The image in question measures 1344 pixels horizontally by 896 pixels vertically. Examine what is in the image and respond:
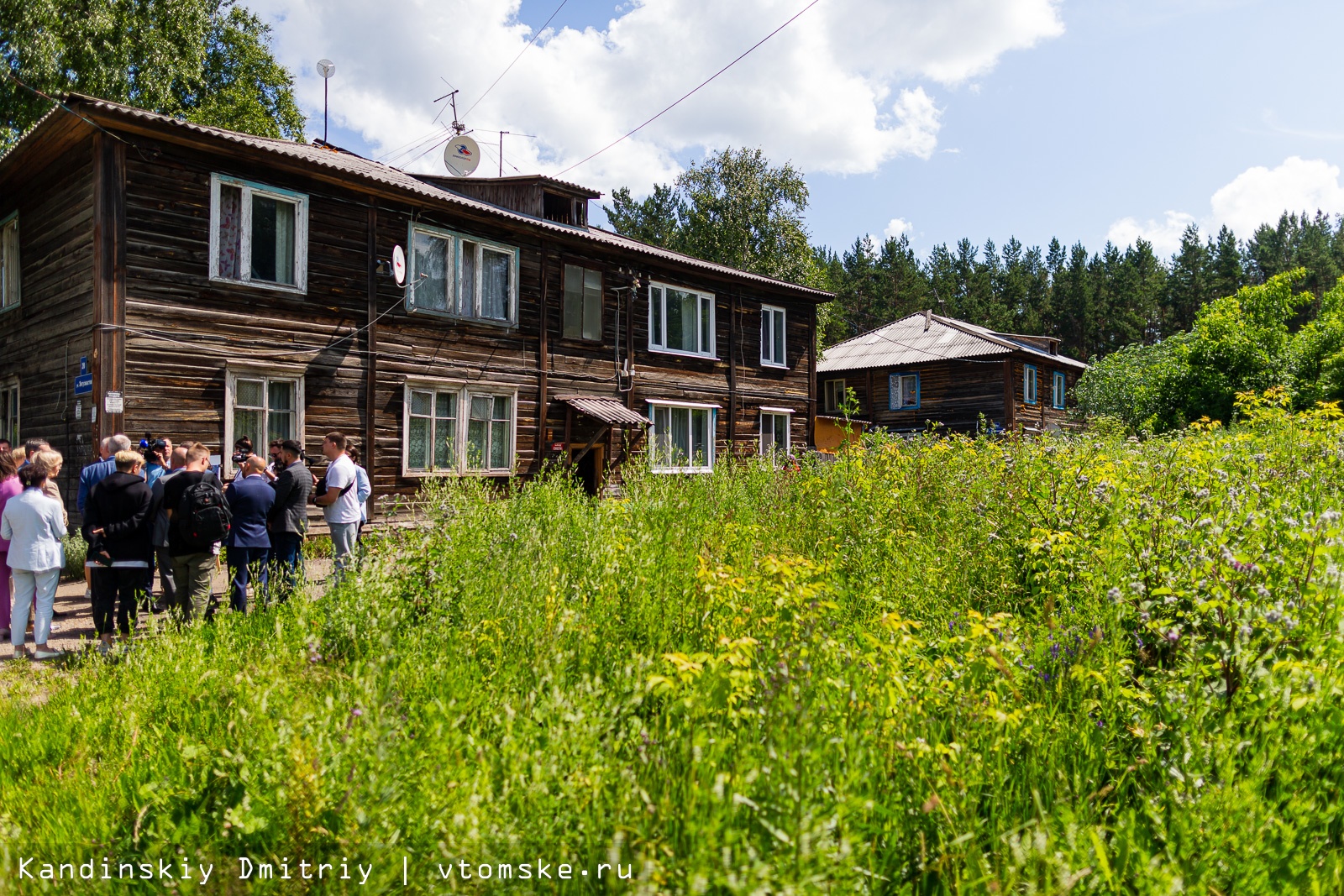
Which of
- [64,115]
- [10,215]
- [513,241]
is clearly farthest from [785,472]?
[10,215]

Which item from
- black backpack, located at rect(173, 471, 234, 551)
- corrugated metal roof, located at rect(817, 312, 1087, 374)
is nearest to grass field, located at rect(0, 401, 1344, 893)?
black backpack, located at rect(173, 471, 234, 551)

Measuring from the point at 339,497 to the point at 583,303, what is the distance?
9.72 metres

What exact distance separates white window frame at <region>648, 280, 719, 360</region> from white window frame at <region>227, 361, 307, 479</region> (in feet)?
26.8

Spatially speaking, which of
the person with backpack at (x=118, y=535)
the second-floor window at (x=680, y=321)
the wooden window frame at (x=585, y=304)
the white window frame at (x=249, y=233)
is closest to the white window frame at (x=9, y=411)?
the white window frame at (x=249, y=233)

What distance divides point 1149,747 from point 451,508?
525cm

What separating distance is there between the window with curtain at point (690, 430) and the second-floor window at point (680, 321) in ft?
4.65

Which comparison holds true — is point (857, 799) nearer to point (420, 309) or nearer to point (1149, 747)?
point (1149, 747)

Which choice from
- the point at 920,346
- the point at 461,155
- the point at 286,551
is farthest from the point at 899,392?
the point at 286,551

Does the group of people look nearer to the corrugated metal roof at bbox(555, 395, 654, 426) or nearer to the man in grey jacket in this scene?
the man in grey jacket

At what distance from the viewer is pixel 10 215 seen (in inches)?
530

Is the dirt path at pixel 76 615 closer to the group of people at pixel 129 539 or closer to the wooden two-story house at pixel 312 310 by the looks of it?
the group of people at pixel 129 539

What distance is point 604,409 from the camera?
1611cm

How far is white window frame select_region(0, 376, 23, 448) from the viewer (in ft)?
42.7

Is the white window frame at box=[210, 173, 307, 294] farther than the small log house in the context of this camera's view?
No
